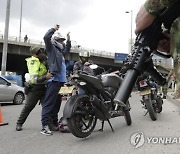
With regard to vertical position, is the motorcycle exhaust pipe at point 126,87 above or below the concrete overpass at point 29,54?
below

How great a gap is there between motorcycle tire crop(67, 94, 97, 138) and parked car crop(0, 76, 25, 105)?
878 cm

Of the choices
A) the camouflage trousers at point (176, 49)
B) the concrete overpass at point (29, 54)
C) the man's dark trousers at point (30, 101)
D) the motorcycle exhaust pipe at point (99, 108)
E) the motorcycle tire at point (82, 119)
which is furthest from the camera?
the concrete overpass at point (29, 54)

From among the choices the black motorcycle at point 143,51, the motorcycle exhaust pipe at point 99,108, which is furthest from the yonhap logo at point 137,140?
the black motorcycle at point 143,51

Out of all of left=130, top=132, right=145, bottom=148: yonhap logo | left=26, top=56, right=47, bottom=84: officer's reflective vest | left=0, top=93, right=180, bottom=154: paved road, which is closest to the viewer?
left=0, top=93, right=180, bottom=154: paved road

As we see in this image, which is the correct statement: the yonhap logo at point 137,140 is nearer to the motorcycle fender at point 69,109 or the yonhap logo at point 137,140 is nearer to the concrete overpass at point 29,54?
the motorcycle fender at point 69,109

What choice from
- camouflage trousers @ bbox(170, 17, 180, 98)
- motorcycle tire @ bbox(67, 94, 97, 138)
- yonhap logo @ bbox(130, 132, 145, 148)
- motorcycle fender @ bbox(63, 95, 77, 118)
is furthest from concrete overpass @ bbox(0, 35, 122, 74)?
camouflage trousers @ bbox(170, 17, 180, 98)

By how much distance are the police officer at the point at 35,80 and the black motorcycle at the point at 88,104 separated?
3.29 ft

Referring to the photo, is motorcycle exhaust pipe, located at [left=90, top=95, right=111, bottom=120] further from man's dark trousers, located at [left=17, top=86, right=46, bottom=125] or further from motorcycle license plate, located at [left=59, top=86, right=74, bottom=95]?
man's dark trousers, located at [left=17, top=86, right=46, bottom=125]

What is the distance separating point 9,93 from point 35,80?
8.10m

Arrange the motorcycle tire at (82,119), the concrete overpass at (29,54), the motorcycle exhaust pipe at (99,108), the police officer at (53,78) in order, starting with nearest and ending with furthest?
the motorcycle tire at (82,119) → the motorcycle exhaust pipe at (99,108) → the police officer at (53,78) → the concrete overpass at (29,54)

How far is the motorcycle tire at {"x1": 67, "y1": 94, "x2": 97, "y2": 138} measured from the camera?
4.87 meters

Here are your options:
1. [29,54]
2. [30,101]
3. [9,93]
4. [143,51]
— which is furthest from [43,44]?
[143,51]

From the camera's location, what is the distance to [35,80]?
6176 millimetres

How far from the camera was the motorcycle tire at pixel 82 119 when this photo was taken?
16.0 ft
